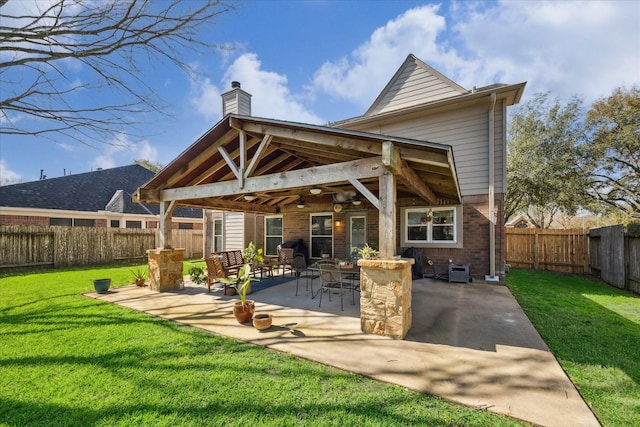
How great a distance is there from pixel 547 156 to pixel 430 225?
899 centimetres

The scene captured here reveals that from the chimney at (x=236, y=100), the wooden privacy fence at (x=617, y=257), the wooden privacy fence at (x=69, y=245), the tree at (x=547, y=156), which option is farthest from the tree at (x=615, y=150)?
the wooden privacy fence at (x=69, y=245)

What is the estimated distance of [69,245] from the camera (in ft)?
38.9

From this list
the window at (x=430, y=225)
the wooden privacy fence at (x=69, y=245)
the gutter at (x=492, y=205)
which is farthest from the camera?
the wooden privacy fence at (x=69, y=245)

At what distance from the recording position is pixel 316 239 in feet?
35.8

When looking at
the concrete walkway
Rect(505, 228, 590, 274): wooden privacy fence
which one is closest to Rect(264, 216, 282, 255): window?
the concrete walkway

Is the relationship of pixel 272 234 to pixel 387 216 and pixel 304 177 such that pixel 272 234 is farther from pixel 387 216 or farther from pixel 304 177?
pixel 387 216

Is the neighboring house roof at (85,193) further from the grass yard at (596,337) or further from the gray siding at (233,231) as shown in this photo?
the grass yard at (596,337)

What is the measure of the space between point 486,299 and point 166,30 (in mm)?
8223

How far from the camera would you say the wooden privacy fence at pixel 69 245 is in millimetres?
10562

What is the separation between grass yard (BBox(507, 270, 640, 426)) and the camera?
103 inches

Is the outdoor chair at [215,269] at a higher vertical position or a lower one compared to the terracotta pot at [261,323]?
higher

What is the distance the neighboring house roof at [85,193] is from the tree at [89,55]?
14.0 meters

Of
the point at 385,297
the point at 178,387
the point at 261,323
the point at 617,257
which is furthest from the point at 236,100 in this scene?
the point at 617,257

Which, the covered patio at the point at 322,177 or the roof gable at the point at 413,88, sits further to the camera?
the roof gable at the point at 413,88
